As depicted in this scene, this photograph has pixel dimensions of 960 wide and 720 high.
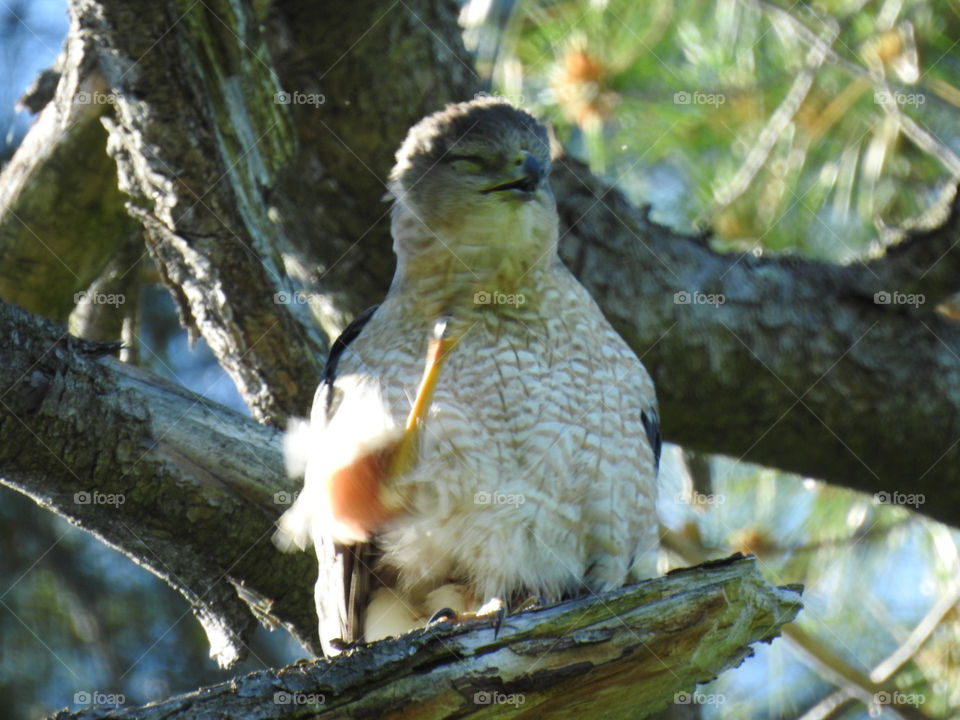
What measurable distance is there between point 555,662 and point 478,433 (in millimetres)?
946

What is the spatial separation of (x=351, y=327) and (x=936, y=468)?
2.37 metres

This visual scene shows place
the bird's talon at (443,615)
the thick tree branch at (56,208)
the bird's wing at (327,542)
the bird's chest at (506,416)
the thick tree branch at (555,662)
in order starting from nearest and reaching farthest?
1. the thick tree branch at (555,662)
2. the bird's talon at (443,615)
3. the bird's chest at (506,416)
4. the bird's wing at (327,542)
5. the thick tree branch at (56,208)

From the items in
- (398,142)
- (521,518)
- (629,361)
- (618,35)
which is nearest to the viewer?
(521,518)

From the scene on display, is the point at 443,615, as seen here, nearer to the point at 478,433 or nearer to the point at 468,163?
the point at 478,433

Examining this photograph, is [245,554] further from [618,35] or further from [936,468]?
[618,35]

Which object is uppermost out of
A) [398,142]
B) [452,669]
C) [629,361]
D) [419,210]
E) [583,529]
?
[398,142]

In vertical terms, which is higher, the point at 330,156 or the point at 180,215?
the point at 330,156

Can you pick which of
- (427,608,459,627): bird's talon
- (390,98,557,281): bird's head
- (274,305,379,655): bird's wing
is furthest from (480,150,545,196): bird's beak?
(427,608,459,627): bird's talon

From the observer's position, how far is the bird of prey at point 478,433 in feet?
10.9

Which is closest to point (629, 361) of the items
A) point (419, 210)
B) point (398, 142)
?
point (419, 210)

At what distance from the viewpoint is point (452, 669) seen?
2.45 metres

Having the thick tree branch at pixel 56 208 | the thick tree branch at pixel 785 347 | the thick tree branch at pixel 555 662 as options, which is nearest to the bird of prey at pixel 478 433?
the thick tree branch at pixel 555 662

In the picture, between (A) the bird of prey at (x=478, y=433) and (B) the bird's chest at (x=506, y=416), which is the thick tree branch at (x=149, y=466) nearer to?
(A) the bird of prey at (x=478, y=433)

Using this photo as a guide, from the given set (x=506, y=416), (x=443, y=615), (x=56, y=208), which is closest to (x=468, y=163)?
(x=506, y=416)
